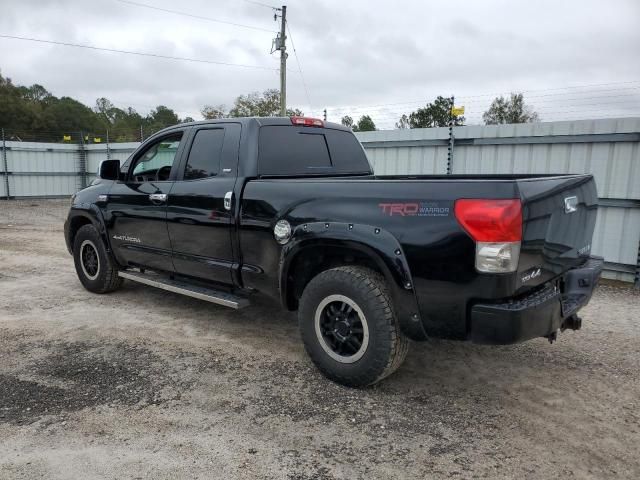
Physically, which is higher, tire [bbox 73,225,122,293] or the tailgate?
the tailgate

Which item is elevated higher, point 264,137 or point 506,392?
point 264,137

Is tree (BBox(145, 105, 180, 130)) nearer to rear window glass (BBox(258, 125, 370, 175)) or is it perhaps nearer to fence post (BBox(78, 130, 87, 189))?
fence post (BBox(78, 130, 87, 189))

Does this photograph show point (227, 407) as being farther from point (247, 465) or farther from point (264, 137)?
point (264, 137)

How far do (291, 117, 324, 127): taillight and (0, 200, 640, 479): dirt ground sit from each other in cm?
196

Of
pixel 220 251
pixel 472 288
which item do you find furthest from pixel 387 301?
pixel 220 251

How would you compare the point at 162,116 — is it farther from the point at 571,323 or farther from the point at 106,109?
the point at 571,323

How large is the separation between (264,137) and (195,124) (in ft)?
3.02

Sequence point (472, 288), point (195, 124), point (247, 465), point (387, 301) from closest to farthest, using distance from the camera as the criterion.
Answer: point (247, 465) < point (472, 288) < point (387, 301) < point (195, 124)

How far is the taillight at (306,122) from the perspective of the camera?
4504mm

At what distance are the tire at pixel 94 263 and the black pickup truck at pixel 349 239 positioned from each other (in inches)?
21.7

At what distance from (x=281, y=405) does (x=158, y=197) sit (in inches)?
98.0

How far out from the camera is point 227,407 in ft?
10.6

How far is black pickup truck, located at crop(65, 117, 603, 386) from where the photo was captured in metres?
2.79

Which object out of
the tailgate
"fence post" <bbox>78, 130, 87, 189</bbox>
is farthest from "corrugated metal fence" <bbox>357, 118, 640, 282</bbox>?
"fence post" <bbox>78, 130, 87, 189</bbox>
